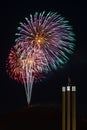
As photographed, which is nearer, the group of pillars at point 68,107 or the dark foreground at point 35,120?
the group of pillars at point 68,107

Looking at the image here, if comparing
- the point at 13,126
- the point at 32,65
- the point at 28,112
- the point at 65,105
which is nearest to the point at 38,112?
the point at 28,112

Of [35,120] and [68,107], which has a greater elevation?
[68,107]

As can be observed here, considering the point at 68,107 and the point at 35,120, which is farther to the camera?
the point at 35,120

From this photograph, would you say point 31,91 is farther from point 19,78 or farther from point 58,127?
point 58,127

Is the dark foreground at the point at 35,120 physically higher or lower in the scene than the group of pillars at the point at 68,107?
lower
